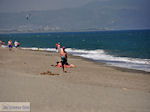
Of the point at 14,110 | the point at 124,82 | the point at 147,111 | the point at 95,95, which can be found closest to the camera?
the point at 14,110

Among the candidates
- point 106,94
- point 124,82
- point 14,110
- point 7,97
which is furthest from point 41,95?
point 124,82

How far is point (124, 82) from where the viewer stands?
16.3 m

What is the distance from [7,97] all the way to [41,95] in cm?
121

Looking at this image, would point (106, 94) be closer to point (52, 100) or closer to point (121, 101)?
point (121, 101)

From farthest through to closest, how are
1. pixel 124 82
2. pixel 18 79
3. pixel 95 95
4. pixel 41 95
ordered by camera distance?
pixel 124 82 → pixel 18 79 → pixel 95 95 → pixel 41 95

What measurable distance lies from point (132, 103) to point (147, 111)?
2.94 feet

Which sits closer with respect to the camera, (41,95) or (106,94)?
(41,95)

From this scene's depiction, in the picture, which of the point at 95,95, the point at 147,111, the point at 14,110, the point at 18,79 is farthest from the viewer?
the point at 18,79

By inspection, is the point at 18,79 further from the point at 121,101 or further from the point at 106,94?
the point at 121,101

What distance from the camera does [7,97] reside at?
10.0 metres

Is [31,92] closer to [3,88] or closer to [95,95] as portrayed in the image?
[3,88]

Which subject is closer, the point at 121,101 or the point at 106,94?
the point at 121,101

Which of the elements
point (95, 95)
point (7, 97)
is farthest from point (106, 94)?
point (7, 97)

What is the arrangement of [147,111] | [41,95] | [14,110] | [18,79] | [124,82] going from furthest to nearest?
[124,82] → [18,79] → [41,95] → [147,111] → [14,110]
